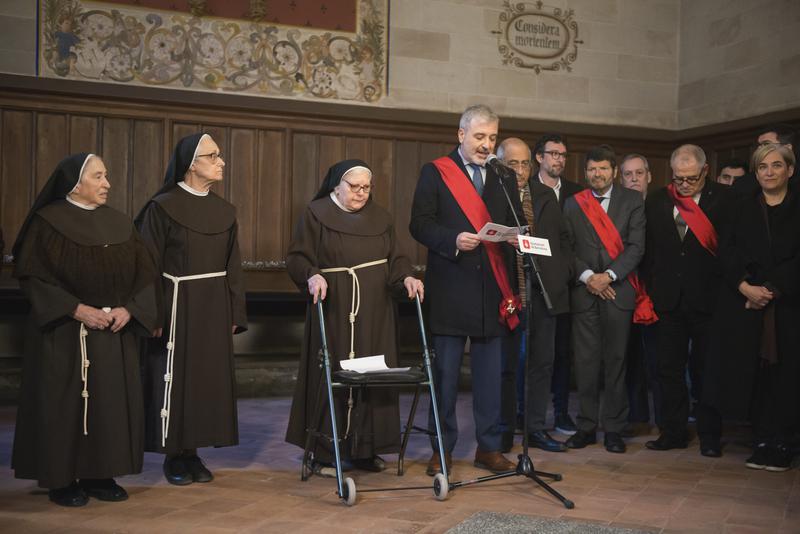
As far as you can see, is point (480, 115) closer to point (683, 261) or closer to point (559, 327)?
point (683, 261)

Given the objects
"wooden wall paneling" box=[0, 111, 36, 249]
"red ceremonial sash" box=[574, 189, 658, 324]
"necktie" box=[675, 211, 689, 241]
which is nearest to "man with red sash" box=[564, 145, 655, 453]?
"red ceremonial sash" box=[574, 189, 658, 324]

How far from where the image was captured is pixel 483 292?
4895 millimetres

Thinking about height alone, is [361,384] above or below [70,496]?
above

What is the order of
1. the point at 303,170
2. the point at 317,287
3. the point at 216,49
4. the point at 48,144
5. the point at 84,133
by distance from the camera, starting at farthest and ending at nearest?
1. the point at 303,170
2. the point at 216,49
3. the point at 84,133
4. the point at 48,144
5. the point at 317,287

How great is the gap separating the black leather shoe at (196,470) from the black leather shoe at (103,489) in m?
0.42

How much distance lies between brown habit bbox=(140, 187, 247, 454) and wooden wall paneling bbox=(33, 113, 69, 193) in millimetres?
3511

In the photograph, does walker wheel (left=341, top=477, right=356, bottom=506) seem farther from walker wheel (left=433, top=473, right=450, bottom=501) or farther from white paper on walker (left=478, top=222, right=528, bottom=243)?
white paper on walker (left=478, top=222, right=528, bottom=243)

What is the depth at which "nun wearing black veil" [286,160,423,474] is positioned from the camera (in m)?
4.90

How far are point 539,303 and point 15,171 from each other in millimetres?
4671

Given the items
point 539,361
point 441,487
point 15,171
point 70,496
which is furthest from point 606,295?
point 15,171

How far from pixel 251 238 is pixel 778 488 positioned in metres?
5.23

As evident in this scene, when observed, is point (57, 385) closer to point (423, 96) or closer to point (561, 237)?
point (561, 237)

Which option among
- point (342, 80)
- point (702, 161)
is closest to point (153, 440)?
point (702, 161)

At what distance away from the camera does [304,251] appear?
4883 mm
